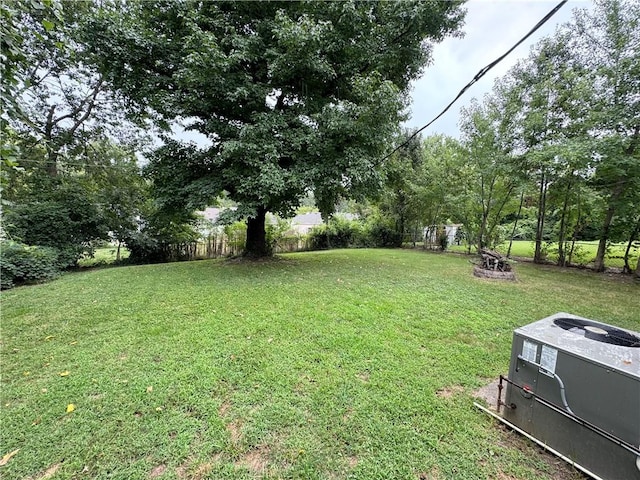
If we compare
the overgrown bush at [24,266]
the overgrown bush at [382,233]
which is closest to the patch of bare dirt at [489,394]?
the overgrown bush at [24,266]

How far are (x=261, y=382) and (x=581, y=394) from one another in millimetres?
2144

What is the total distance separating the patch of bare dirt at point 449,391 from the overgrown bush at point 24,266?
277 inches

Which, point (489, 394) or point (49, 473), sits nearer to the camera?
point (49, 473)

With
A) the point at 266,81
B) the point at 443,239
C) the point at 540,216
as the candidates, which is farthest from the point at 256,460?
the point at 443,239

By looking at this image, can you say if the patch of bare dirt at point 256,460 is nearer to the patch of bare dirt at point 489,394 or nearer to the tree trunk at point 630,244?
the patch of bare dirt at point 489,394

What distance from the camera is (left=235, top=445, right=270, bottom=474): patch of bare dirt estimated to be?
1.46m

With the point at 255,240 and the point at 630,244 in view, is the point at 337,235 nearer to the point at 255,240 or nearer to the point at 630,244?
the point at 255,240

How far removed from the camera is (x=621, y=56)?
587 centimetres

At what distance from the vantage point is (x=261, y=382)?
218cm

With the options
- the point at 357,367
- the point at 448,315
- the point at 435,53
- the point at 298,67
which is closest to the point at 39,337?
the point at 357,367

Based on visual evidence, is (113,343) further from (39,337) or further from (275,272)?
(275,272)

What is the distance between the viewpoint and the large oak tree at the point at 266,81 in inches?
191

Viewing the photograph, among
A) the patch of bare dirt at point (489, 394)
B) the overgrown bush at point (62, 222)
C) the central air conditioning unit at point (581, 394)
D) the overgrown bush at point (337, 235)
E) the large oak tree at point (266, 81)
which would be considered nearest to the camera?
the central air conditioning unit at point (581, 394)

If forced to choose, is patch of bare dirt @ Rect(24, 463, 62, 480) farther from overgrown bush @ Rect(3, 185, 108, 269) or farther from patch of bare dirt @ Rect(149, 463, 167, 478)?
overgrown bush @ Rect(3, 185, 108, 269)
